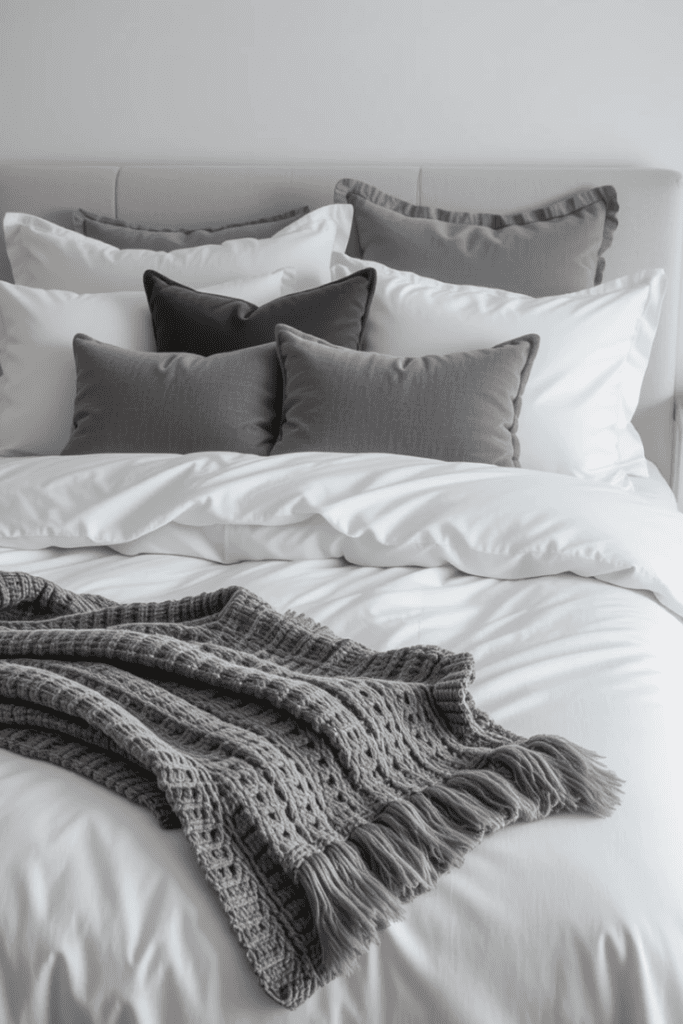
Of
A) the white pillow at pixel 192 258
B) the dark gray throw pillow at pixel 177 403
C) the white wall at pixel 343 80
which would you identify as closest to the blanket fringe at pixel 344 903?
the dark gray throw pillow at pixel 177 403

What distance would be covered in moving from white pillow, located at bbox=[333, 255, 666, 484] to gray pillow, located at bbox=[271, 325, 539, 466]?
120mm

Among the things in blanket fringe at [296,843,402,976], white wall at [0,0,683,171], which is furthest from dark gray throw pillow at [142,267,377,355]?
blanket fringe at [296,843,402,976]

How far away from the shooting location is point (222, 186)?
9.10 ft

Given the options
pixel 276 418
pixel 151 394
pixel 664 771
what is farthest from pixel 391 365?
pixel 664 771

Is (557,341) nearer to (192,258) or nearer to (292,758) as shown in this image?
(192,258)

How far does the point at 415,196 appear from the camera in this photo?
2678 mm

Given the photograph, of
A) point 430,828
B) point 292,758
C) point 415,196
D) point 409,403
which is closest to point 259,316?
point 409,403

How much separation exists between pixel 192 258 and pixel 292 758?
180cm

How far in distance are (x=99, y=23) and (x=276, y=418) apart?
145cm

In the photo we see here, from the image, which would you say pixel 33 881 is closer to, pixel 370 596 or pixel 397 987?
pixel 397 987

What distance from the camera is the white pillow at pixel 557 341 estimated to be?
2.20 metres

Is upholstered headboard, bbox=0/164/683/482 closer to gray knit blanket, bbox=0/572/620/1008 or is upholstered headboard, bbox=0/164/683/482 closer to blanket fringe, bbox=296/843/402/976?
gray knit blanket, bbox=0/572/620/1008

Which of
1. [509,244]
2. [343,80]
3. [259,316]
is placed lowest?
[259,316]

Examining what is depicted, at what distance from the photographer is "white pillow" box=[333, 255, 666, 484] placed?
2197 millimetres
